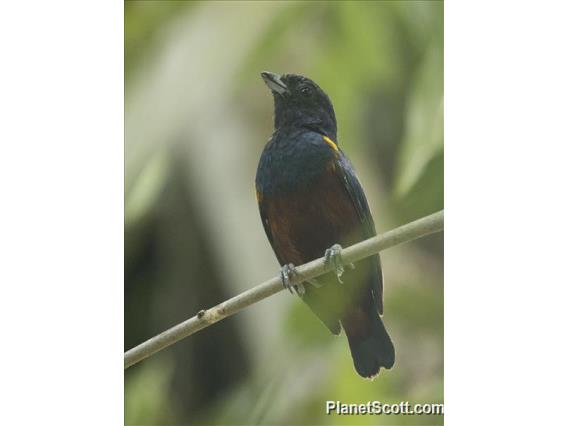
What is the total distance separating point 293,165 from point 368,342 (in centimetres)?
62

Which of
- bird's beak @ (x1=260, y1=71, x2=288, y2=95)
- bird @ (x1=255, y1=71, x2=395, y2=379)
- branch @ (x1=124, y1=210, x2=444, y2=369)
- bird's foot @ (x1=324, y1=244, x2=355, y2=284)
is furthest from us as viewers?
bird's beak @ (x1=260, y1=71, x2=288, y2=95)

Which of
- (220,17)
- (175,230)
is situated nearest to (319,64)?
(220,17)

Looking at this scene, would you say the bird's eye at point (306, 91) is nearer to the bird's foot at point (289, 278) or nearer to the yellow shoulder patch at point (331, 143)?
the yellow shoulder patch at point (331, 143)

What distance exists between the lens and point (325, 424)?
3104 millimetres

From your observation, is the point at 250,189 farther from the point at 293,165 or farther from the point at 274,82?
the point at 274,82

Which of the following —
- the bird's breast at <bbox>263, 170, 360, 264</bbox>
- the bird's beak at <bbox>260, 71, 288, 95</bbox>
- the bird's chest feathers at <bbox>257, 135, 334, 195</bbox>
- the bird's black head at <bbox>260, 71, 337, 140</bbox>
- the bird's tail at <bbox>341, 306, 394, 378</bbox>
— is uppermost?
the bird's beak at <bbox>260, 71, 288, 95</bbox>

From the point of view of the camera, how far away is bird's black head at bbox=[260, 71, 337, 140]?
3262 mm

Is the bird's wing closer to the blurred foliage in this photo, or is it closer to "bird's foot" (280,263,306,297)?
the blurred foliage

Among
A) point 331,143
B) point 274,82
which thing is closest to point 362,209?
point 331,143

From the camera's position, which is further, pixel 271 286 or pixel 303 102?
pixel 303 102

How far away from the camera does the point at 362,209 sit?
315 cm

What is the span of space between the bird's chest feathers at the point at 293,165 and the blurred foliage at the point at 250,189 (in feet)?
0.28

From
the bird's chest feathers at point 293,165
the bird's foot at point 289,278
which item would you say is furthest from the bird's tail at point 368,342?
the bird's chest feathers at point 293,165

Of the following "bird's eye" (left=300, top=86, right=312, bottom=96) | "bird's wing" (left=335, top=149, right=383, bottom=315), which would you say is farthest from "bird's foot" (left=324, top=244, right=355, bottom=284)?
"bird's eye" (left=300, top=86, right=312, bottom=96)
